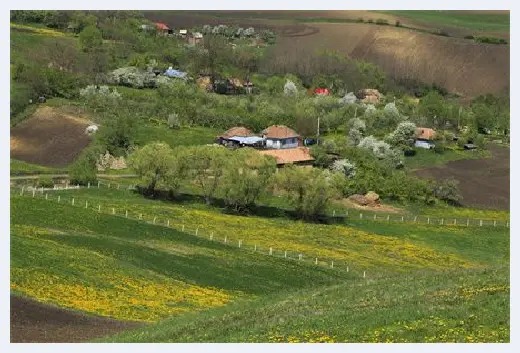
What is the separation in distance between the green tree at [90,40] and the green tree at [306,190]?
267 feet

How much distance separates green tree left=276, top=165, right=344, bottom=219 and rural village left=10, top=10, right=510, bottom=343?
18 centimetres

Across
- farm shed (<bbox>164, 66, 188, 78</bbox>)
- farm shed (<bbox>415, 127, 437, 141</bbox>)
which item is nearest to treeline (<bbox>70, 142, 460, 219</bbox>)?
farm shed (<bbox>415, 127, 437, 141</bbox>)

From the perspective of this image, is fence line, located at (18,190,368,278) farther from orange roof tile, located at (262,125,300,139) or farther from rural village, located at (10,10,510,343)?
orange roof tile, located at (262,125,300,139)

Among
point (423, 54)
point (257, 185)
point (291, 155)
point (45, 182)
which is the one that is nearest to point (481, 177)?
point (291, 155)

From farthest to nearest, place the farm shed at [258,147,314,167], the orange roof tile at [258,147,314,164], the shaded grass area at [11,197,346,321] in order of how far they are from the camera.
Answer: the orange roof tile at [258,147,314,164] < the farm shed at [258,147,314,167] < the shaded grass area at [11,197,346,321]

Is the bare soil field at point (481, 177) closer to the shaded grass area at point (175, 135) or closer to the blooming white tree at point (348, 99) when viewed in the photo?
the shaded grass area at point (175, 135)

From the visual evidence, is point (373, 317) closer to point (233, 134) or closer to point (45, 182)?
point (45, 182)

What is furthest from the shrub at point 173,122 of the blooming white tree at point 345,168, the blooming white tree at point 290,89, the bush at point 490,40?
the bush at point 490,40

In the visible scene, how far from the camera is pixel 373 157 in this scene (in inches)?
4678

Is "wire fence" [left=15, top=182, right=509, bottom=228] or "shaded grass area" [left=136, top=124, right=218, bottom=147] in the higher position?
"shaded grass area" [left=136, top=124, right=218, bottom=147]

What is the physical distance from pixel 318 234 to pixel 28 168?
110 feet

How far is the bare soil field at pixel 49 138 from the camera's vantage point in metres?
110

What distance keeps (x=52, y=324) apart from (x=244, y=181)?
46797 millimetres

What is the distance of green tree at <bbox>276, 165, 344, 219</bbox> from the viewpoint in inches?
3627
